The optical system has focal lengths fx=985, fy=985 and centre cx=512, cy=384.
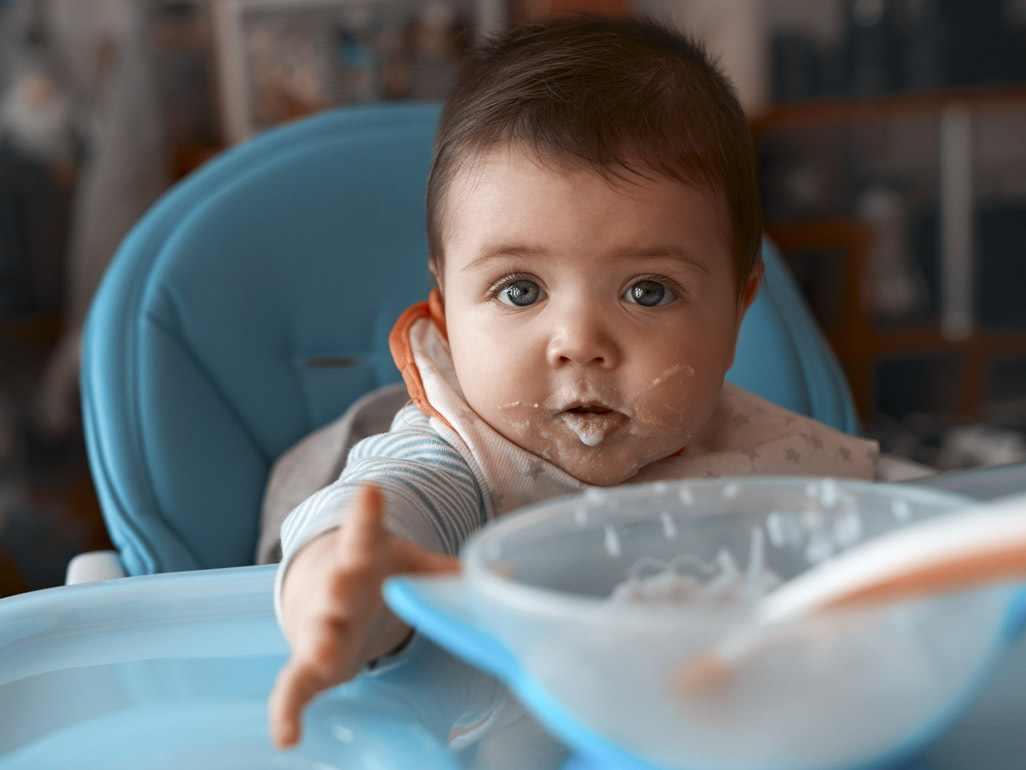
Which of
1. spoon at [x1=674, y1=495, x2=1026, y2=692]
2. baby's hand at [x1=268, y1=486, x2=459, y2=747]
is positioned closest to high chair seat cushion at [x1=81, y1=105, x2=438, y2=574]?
baby's hand at [x1=268, y1=486, x2=459, y2=747]

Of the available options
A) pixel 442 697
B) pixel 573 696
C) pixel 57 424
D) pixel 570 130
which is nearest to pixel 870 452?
pixel 570 130

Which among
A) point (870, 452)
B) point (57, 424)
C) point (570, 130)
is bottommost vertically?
point (57, 424)

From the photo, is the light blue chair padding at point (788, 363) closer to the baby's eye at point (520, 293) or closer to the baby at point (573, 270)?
the baby at point (573, 270)

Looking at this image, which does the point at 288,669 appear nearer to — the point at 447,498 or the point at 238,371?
the point at 447,498

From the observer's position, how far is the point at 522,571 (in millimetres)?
321

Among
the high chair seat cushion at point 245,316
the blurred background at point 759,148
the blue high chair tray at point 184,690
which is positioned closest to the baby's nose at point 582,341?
the blue high chair tray at point 184,690

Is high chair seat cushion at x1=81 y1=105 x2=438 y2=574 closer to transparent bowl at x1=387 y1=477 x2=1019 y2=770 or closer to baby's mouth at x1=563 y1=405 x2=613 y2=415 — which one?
baby's mouth at x1=563 y1=405 x2=613 y2=415

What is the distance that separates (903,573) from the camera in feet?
0.73

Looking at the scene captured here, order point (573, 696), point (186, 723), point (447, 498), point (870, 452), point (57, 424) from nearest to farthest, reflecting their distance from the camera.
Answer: point (573, 696), point (186, 723), point (447, 498), point (870, 452), point (57, 424)

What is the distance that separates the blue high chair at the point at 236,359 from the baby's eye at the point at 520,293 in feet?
0.69

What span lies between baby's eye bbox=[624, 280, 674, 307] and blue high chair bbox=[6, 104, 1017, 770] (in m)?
0.26

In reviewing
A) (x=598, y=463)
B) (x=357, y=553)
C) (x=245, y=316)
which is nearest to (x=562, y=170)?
(x=598, y=463)

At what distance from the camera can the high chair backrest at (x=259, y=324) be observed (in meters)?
0.85

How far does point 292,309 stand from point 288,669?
27.2 inches
